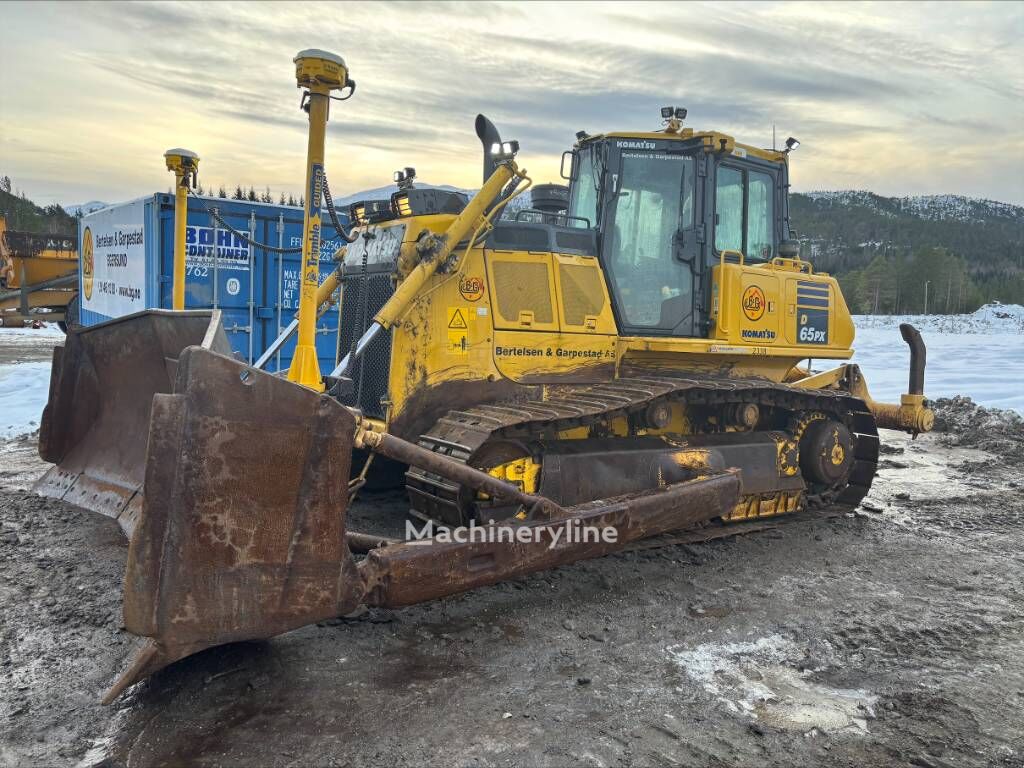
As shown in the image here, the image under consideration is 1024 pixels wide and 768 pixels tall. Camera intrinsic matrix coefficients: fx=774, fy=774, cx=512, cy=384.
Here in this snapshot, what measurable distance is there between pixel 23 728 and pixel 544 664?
2.20m

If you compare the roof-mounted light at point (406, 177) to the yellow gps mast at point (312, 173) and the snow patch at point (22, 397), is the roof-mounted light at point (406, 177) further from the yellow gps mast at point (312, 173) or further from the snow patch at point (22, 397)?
the snow patch at point (22, 397)

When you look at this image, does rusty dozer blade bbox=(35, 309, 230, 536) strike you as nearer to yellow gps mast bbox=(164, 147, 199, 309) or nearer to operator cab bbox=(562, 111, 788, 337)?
yellow gps mast bbox=(164, 147, 199, 309)

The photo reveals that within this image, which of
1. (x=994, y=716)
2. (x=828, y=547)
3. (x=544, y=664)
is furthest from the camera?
(x=828, y=547)

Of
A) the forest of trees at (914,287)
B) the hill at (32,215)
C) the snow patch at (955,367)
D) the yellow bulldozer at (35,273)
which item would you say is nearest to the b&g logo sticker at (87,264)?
the yellow bulldozer at (35,273)

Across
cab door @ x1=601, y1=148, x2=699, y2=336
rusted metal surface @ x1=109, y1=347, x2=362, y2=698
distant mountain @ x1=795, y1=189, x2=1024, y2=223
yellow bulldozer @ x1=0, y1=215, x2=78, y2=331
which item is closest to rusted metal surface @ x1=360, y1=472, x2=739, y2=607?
rusted metal surface @ x1=109, y1=347, x2=362, y2=698

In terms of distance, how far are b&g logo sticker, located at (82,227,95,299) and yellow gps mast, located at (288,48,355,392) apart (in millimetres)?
10232

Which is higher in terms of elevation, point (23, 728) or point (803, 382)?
point (803, 382)

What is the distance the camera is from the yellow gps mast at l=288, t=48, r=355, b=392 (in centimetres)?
459

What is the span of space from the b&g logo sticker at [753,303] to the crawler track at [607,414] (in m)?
0.54

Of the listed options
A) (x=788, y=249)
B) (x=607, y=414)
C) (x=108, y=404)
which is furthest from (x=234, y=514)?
(x=788, y=249)

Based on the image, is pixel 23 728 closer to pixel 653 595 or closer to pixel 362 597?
pixel 362 597

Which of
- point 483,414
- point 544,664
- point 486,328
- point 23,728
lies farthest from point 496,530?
point 23,728

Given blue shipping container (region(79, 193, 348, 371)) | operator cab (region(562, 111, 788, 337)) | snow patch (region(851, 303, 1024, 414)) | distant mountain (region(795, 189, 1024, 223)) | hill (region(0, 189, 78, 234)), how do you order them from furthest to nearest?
distant mountain (region(795, 189, 1024, 223)) < hill (region(0, 189, 78, 234)) < snow patch (region(851, 303, 1024, 414)) < blue shipping container (region(79, 193, 348, 371)) < operator cab (region(562, 111, 788, 337))

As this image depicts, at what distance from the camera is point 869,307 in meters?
77.1
